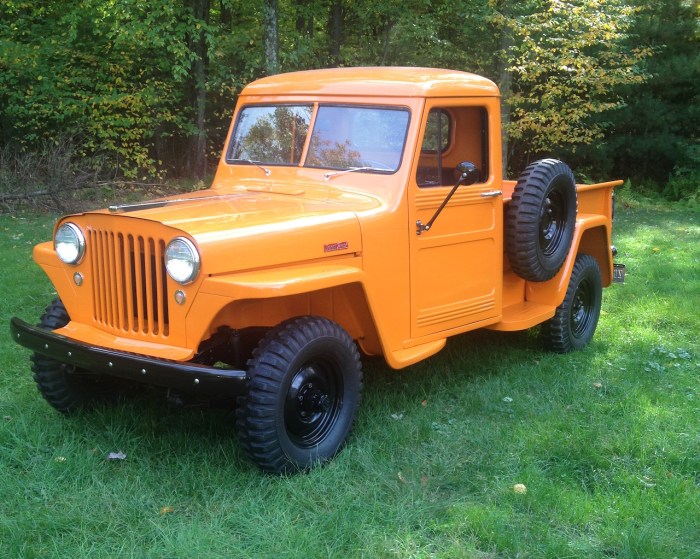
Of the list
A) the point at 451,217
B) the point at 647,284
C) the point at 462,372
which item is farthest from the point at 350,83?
the point at 647,284

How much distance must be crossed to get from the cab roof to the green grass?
1865mm

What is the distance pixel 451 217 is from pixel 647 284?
161 inches

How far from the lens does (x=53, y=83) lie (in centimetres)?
1448

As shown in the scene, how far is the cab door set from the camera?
14.7ft

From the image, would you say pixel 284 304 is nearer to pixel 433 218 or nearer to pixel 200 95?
pixel 433 218

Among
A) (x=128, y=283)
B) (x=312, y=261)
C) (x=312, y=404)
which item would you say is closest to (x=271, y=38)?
(x=312, y=261)

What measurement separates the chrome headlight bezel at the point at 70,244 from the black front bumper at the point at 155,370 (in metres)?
0.46

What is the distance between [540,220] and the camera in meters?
5.07

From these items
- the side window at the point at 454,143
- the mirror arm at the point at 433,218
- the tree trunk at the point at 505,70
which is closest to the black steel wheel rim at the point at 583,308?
the side window at the point at 454,143

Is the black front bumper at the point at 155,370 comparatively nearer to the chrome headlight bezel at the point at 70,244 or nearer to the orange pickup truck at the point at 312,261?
the orange pickup truck at the point at 312,261

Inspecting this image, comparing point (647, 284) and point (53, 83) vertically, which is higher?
point (53, 83)

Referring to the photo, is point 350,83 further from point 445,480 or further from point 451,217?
point 445,480

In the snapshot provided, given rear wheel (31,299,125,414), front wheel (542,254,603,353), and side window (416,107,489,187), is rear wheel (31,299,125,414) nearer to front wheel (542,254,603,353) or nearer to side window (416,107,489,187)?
side window (416,107,489,187)

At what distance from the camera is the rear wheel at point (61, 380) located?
423 centimetres
